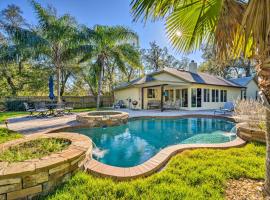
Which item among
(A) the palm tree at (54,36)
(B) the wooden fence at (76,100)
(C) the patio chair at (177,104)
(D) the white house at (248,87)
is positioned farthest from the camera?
(D) the white house at (248,87)

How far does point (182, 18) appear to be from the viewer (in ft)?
11.0

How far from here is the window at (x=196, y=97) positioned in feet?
58.0

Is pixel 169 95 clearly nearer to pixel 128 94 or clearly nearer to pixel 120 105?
pixel 128 94

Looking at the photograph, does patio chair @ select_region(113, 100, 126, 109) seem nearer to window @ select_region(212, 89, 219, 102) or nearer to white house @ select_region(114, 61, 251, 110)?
white house @ select_region(114, 61, 251, 110)

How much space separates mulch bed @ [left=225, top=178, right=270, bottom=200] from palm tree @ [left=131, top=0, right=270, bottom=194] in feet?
0.67

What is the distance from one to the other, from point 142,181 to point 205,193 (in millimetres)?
1088

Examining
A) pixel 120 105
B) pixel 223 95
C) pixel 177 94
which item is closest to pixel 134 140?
A: pixel 177 94

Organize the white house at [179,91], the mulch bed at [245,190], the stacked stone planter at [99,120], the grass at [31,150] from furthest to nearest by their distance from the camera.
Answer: the white house at [179,91] < the stacked stone planter at [99,120] < the grass at [31,150] < the mulch bed at [245,190]

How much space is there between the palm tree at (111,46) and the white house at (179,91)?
3227mm

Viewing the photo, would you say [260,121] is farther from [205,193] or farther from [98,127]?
[98,127]

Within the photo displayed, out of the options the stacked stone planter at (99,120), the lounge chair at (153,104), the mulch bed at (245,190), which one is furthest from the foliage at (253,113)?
the lounge chair at (153,104)

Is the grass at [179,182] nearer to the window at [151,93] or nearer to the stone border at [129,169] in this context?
the stone border at [129,169]

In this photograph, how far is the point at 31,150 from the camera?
12.4ft

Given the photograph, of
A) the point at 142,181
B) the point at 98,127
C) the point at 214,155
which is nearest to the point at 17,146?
the point at 142,181
